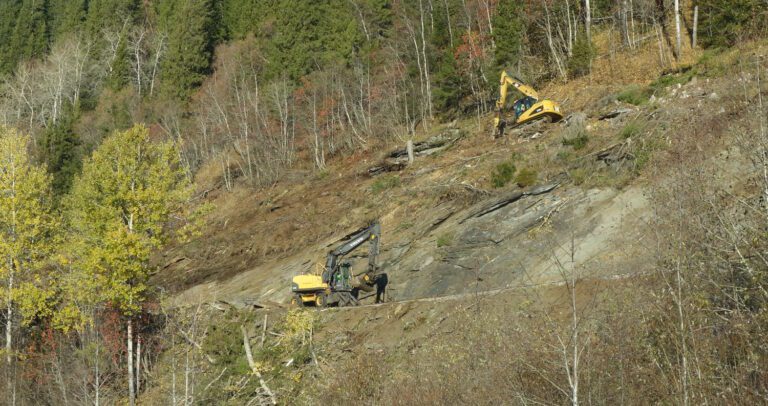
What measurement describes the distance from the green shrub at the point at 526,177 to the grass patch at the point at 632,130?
289cm

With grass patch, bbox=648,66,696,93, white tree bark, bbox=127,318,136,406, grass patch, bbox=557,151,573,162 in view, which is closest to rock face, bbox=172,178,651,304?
grass patch, bbox=557,151,573,162

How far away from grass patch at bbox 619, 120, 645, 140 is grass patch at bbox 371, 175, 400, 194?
961 centimetres

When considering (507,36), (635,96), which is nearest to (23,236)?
(635,96)

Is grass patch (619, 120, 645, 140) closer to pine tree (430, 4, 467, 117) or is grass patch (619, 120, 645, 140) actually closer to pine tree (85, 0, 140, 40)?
pine tree (430, 4, 467, 117)

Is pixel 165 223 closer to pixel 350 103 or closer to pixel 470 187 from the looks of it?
pixel 470 187

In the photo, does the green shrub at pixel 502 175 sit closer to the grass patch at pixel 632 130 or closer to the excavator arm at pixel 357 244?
the grass patch at pixel 632 130

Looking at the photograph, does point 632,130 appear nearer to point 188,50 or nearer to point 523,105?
point 523,105

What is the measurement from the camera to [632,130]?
2073cm

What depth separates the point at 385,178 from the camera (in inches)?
1151

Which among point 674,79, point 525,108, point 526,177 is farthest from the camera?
point 525,108

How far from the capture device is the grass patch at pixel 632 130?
2053 centimetres

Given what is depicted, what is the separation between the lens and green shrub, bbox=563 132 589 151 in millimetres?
22228

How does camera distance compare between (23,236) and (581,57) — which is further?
(581,57)

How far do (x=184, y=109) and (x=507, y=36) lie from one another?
26009 millimetres
